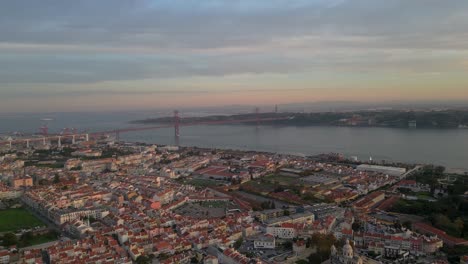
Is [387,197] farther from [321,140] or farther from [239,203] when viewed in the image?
[321,140]

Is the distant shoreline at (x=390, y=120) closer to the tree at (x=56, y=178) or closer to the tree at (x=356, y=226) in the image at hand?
the tree at (x=356, y=226)

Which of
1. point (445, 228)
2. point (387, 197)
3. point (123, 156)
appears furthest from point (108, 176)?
point (445, 228)

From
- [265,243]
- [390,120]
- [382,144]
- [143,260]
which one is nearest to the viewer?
[143,260]

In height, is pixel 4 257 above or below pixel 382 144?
below

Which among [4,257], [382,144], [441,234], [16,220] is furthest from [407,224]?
[382,144]

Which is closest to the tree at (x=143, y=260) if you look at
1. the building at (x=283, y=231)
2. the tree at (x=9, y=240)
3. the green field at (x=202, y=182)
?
the building at (x=283, y=231)

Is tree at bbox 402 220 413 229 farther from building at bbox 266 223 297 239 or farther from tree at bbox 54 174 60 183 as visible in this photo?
tree at bbox 54 174 60 183

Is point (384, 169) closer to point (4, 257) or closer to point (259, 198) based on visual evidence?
point (259, 198)

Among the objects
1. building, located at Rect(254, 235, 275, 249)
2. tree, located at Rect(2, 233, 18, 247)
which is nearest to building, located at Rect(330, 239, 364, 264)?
building, located at Rect(254, 235, 275, 249)

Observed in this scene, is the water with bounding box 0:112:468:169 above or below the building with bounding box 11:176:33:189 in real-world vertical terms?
above

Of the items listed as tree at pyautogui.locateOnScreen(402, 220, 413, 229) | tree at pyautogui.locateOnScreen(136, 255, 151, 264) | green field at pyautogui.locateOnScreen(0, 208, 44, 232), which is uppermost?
tree at pyautogui.locateOnScreen(402, 220, 413, 229)
